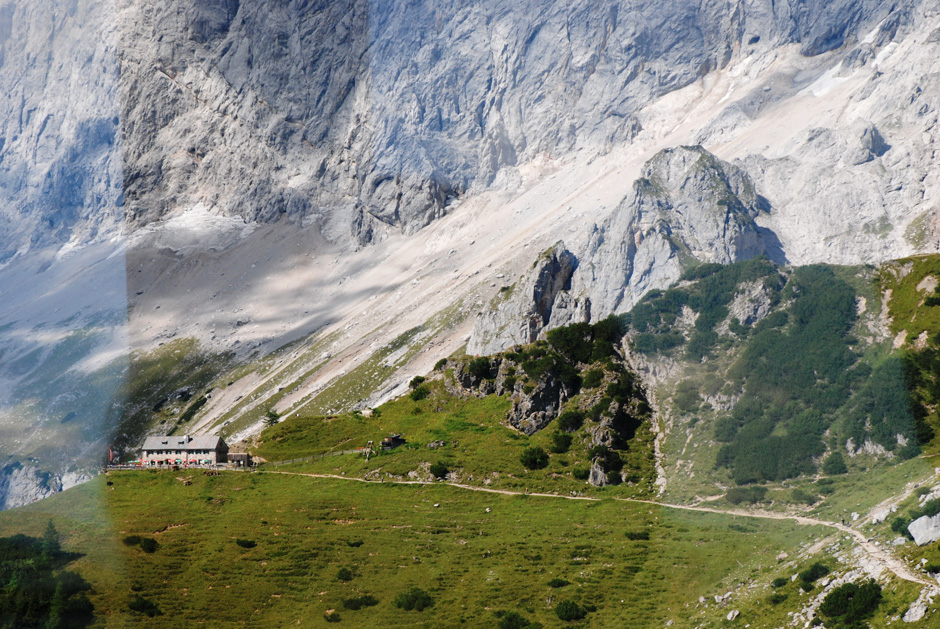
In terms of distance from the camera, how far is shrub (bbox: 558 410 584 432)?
96375 mm

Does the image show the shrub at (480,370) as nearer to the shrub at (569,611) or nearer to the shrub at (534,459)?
the shrub at (534,459)

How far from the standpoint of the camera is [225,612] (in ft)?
181

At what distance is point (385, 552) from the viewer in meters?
67.4

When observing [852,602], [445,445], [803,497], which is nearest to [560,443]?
[445,445]

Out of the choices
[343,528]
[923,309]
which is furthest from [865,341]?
[343,528]

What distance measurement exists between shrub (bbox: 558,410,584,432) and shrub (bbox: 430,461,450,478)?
16.5 meters

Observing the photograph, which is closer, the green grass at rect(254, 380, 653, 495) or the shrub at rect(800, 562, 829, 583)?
the shrub at rect(800, 562, 829, 583)

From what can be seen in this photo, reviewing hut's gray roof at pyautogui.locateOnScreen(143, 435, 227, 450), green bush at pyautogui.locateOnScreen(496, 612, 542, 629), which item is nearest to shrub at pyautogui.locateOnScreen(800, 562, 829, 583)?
green bush at pyautogui.locateOnScreen(496, 612, 542, 629)

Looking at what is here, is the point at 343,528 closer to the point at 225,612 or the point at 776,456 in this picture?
the point at 225,612

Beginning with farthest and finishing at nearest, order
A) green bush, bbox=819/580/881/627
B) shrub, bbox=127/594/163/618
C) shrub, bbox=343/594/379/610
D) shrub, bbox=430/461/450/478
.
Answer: shrub, bbox=430/461/450/478, shrub, bbox=343/594/379/610, shrub, bbox=127/594/163/618, green bush, bbox=819/580/881/627

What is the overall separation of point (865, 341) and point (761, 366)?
1236 cm

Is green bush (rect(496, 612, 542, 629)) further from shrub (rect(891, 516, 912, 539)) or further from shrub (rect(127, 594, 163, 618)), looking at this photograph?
shrub (rect(891, 516, 912, 539))

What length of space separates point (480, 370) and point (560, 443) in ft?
69.5

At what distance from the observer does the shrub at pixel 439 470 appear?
8768 centimetres
